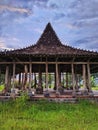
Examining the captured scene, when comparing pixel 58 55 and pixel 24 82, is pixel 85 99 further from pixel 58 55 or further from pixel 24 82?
pixel 24 82

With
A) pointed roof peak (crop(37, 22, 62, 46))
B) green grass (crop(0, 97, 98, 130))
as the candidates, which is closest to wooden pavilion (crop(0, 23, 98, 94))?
pointed roof peak (crop(37, 22, 62, 46))

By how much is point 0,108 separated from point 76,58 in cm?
739

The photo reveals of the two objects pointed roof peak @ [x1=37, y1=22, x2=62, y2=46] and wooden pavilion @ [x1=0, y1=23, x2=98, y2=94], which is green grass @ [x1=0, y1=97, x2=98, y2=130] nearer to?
wooden pavilion @ [x1=0, y1=23, x2=98, y2=94]

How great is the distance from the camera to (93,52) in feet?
74.0

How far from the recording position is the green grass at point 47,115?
45.7 feet

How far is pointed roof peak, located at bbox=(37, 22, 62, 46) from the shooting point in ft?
85.8

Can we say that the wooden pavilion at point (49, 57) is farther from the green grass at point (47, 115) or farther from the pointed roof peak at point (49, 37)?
the green grass at point (47, 115)

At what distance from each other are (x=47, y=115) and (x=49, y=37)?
1128 cm

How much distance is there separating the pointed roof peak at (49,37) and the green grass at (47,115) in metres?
7.09

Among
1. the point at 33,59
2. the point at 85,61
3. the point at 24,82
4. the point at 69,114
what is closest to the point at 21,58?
the point at 33,59

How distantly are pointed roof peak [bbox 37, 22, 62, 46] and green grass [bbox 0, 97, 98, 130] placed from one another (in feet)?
23.3

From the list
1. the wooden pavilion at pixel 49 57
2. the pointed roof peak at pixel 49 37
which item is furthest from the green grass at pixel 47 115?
the pointed roof peak at pixel 49 37

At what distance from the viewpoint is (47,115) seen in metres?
16.8

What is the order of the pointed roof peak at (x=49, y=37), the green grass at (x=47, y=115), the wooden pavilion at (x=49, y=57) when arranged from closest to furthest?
the green grass at (x=47, y=115) → the wooden pavilion at (x=49, y=57) → the pointed roof peak at (x=49, y=37)
